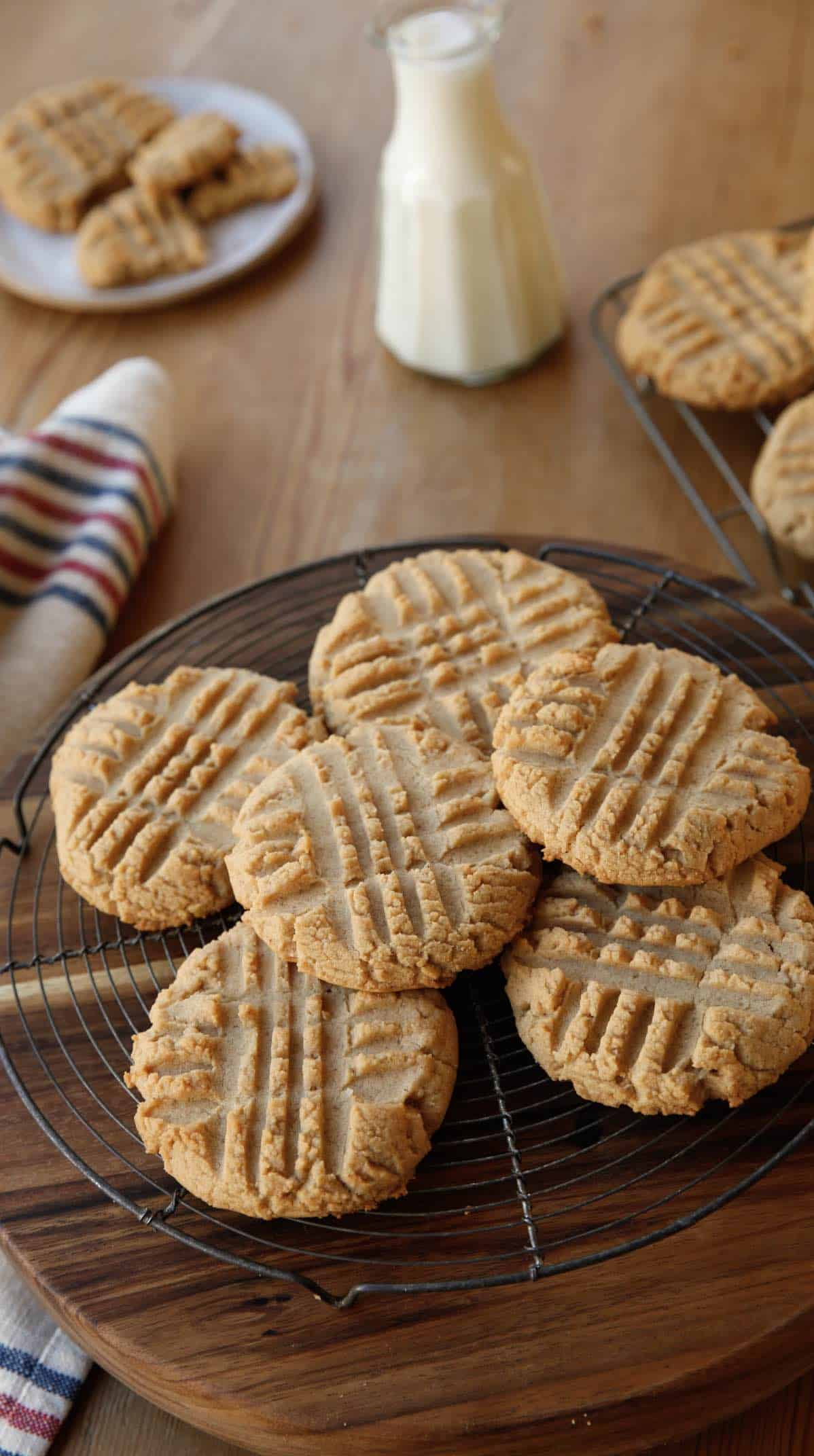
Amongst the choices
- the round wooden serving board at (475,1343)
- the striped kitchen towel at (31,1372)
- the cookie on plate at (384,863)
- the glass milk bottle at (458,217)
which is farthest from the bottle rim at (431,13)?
the striped kitchen towel at (31,1372)

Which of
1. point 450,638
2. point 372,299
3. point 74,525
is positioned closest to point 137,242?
point 372,299

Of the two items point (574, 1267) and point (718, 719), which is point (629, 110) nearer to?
point (718, 719)

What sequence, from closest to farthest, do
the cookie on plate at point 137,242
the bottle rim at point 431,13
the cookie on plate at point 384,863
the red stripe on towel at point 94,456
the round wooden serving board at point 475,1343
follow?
1. the round wooden serving board at point 475,1343
2. the cookie on plate at point 384,863
3. the bottle rim at point 431,13
4. the red stripe on towel at point 94,456
5. the cookie on plate at point 137,242

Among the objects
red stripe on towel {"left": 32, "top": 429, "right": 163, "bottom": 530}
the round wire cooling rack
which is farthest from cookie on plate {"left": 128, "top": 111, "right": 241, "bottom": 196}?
the round wire cooling rack

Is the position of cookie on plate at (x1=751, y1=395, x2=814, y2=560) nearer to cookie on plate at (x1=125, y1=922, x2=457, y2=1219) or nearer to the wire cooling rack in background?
the wire cooling rack in background

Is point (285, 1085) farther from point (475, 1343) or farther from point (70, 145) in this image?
point (70, 145)

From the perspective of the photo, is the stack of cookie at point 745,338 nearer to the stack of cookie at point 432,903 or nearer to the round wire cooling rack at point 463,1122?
the round wire cooling rack at point 463,1122
